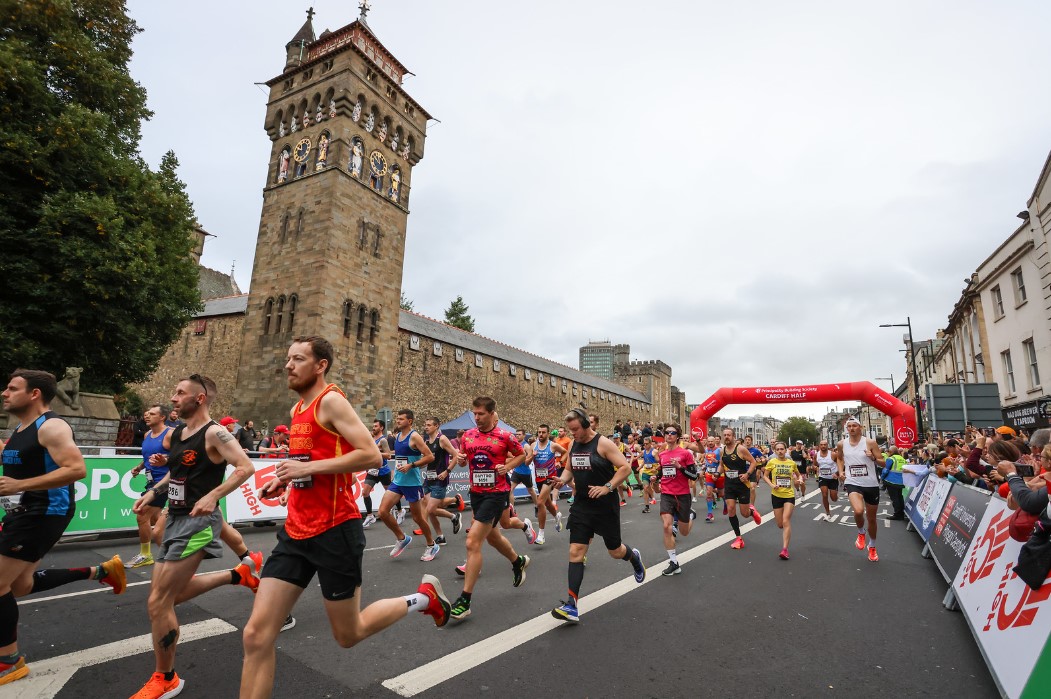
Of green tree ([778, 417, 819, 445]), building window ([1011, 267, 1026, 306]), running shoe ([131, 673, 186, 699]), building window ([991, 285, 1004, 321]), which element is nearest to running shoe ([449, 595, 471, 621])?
running shoe ([131, 673, 186, 699])

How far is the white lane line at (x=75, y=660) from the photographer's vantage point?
10.6 feet

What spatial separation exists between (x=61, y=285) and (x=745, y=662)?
17380mm

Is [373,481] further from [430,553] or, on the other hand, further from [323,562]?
[323,562]

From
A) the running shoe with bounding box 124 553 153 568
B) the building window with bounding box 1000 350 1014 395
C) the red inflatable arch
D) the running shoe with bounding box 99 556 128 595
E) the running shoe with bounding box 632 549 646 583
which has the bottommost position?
the running shoe with bounding box 124 553 153 568

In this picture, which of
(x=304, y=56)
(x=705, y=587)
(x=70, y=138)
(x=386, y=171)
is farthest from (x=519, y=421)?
(x=705, y=587)

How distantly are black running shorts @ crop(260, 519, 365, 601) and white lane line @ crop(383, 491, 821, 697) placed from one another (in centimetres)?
106

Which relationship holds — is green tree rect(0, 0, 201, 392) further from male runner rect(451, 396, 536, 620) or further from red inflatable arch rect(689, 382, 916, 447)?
red inflatable arch rect(689, 382, 916, 447)

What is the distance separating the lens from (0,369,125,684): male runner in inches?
133

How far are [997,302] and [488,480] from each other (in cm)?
2713

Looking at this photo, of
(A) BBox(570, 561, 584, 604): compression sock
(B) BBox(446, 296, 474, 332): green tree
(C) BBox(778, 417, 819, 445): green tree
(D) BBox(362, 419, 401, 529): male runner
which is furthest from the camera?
(C) BBox(778, 417, 819, 445): green tree

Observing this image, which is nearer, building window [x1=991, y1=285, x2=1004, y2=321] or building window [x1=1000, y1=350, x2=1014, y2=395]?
building window [x1=1000, y1=350, x2=1014, y2=395]

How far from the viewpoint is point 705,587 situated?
20.0ft

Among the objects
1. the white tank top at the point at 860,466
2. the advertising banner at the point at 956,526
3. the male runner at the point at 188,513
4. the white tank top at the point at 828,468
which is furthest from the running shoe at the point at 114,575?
the white tank top at the point at 828,468

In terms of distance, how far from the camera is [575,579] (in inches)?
189
